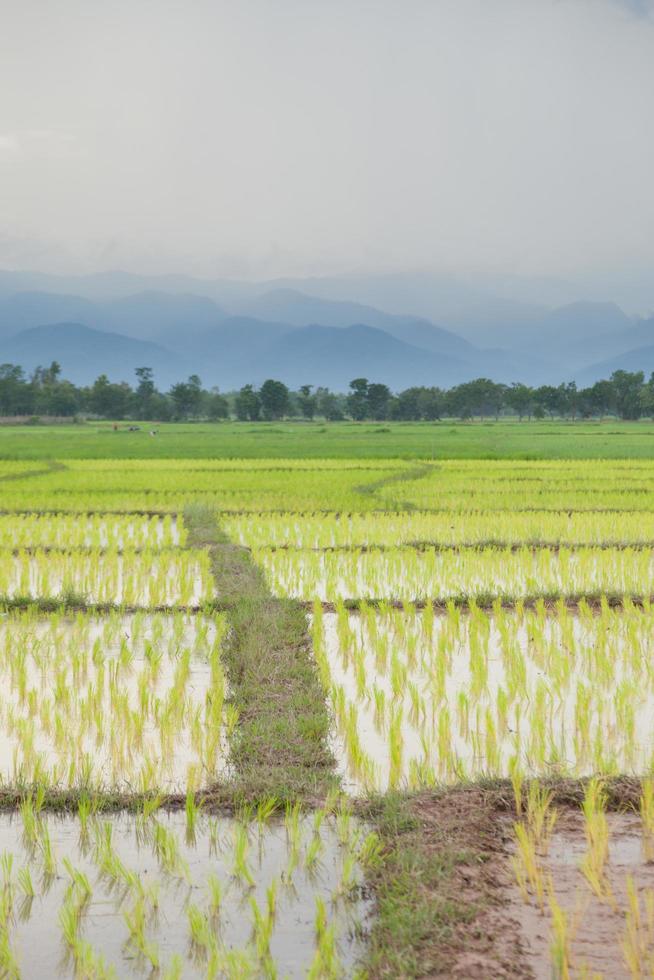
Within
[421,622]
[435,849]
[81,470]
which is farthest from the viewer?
[81,470]

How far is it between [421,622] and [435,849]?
3306 mm

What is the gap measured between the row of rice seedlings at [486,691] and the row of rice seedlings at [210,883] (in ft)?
1.69

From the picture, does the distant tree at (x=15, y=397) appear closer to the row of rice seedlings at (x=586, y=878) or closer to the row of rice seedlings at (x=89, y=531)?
the row of rice seedlings at (x=89, y=531)

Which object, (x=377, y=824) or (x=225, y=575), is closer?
(x=377, y=824)

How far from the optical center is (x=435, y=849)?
2.78m

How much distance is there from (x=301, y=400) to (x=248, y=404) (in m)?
8.66

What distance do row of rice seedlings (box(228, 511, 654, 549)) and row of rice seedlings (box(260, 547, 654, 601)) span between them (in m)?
0.44

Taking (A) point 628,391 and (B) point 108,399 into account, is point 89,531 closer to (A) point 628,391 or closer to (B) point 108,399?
(B) point 108,399

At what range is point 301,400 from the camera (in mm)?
91375

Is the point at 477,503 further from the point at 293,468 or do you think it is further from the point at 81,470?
the point at 81,470

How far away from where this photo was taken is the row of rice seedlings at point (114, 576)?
6.80 metres

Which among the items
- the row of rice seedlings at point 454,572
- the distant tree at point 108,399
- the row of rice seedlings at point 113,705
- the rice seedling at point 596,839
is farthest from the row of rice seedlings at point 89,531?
the distant tree at point 108,399

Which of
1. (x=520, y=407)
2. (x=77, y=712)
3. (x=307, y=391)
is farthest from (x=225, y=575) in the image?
(x=520, y=407)

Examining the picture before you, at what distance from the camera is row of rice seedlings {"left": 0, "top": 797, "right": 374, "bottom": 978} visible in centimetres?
228
